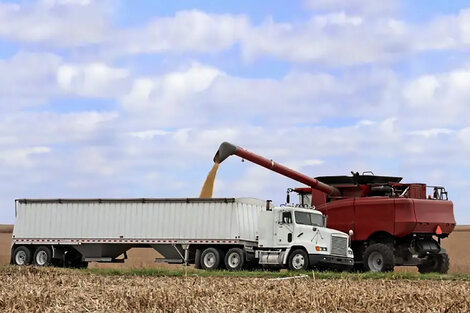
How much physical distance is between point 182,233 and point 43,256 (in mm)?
6807

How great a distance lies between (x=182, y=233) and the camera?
3684cm

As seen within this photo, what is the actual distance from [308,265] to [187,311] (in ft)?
65.0

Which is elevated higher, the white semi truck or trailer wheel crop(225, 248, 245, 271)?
the white semi truck

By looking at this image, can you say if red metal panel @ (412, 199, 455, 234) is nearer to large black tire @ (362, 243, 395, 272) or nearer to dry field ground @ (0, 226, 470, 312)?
large black tire @ (362, 243, 395, 272)

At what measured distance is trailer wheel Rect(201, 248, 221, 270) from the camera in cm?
3569

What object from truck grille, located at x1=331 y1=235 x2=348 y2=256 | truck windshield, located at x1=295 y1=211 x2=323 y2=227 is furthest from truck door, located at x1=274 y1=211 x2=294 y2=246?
truck grille, located at x1=331 y1=235 x2=348 y2=256

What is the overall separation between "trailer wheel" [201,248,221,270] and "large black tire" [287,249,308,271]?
114 inches

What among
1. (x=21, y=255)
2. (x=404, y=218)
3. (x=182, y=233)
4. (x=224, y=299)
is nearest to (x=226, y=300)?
(x=224, y=299)

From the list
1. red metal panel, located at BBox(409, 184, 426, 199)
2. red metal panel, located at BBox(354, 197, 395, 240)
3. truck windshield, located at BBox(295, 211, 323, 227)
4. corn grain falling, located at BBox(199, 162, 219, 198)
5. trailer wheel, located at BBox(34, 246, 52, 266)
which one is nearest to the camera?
red metal panel, located at BBox(354, 197, 395, 240)

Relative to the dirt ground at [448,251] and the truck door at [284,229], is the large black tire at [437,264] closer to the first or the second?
the truck door at [284,229]

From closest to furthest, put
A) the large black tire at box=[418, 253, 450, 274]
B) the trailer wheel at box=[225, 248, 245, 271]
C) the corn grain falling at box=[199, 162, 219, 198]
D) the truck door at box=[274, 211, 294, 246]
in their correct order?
the truck door at box=[274, 211, 294, 246] < the trailer wheel at box=[225, 248, 245, 271] < the large black tire at box=[418, 253, 450, 274] < the corn grain falling at box=[199, 162, 219, 198]

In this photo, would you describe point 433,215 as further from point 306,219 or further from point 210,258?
point 210,258

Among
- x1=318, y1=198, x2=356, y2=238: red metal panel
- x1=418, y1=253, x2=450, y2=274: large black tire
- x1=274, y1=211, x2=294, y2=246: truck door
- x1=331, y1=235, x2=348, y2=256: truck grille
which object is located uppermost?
x1=318, y1=198, x2=356, y2=238: red metal panel

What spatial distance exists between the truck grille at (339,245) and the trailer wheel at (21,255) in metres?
13.5
